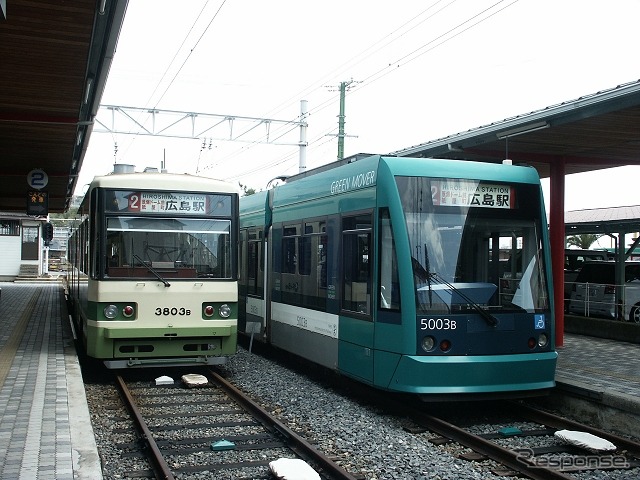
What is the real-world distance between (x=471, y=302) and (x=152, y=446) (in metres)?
3.83

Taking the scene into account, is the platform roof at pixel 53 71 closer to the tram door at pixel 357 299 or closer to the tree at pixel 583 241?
the tram door at pixel 357 299

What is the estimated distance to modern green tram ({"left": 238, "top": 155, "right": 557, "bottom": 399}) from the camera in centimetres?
823

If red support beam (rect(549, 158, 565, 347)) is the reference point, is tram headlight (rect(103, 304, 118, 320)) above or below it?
below

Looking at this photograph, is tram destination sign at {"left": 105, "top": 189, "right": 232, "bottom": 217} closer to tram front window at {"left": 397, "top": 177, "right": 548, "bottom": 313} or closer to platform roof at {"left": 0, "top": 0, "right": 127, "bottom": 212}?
platform roof at {"left": 0, "top": 0, "right": 127, "bottom": 212}

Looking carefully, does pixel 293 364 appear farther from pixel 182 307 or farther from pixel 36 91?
pixel 36 91

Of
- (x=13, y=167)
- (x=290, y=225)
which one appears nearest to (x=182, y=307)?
(x=290, y=225)

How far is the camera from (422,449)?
732 centimetres

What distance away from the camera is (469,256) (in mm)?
8477

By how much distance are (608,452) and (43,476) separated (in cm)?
523

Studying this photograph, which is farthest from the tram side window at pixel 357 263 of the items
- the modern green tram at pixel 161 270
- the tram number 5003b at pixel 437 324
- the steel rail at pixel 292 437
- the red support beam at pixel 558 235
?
the red support beam at pixel 558 235

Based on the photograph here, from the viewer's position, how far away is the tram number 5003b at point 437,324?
816 centimetres

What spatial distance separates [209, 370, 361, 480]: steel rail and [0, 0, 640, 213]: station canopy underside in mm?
4652

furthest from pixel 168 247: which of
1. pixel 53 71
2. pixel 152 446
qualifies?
pixel 152 446

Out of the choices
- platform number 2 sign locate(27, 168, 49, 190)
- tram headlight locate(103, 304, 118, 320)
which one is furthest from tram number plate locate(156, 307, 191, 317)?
platform number 2 sign locate(27, 168, 49, 190)
